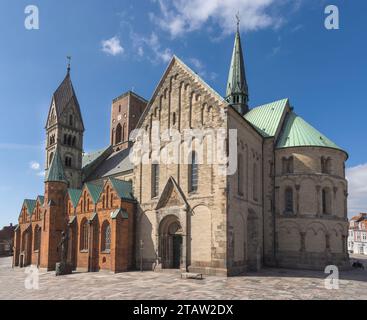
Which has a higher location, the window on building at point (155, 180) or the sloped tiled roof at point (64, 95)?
the sloped tiled roof at point (64, 95)

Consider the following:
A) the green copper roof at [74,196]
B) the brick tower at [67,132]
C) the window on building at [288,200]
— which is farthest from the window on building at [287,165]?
the brick tower at [67,132]

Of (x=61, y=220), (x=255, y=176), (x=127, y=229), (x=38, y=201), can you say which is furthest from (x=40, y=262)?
(x=255, y=176)

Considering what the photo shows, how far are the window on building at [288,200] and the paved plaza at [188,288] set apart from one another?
8.30 metres

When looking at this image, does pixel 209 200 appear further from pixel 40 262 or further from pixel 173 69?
pixel 40 262

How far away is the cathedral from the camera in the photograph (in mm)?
28766

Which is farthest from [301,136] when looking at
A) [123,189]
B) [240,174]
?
[123,189]

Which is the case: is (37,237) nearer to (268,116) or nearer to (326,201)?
(268,116)

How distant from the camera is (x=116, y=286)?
22.8 meters

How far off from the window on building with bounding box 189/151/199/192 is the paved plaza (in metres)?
7.35

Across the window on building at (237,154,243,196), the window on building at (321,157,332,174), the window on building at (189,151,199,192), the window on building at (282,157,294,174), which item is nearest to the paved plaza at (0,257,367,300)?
the window on building at (237,154,243,196)

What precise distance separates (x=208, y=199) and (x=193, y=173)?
312cm

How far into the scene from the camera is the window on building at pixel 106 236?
33812mm

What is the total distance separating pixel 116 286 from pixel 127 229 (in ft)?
33.2

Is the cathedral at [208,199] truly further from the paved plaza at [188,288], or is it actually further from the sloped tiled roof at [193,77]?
the paved plaza at [188,288]
